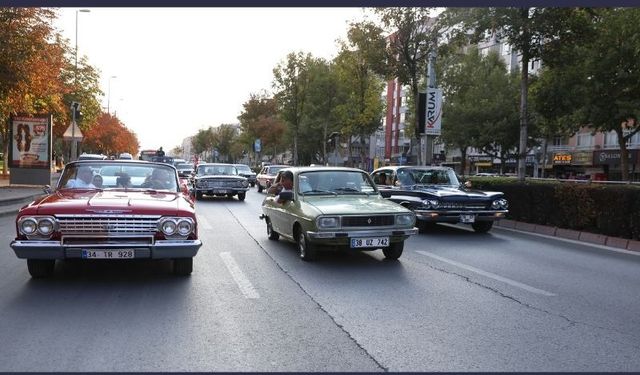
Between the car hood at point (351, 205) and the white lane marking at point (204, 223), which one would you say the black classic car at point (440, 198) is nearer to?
the car hood at point (351, 205)

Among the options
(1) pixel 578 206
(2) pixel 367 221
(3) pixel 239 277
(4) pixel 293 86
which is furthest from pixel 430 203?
(4) pixel 293 86

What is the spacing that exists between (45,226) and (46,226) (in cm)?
1

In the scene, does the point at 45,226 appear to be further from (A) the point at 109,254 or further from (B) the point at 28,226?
(A) the point at 109,254

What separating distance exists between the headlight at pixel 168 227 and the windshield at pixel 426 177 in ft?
26.1

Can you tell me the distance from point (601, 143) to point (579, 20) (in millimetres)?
37370

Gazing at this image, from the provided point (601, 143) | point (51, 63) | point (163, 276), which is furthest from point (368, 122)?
point (163, 276)

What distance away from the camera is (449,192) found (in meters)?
12.8

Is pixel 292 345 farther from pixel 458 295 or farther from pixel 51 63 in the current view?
pixel 51 63

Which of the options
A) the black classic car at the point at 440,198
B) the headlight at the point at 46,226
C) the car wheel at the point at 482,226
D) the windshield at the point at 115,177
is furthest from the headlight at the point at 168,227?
the car wheel at the point at 482,226

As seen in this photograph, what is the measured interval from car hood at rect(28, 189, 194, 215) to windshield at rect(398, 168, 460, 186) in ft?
23.9

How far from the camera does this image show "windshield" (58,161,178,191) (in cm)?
803

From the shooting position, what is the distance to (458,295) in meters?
6.68

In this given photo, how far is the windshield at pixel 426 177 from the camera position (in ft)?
45.3

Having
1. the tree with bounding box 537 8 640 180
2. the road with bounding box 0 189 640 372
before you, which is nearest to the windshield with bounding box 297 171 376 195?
the road with bounding box 0 189 640 372
